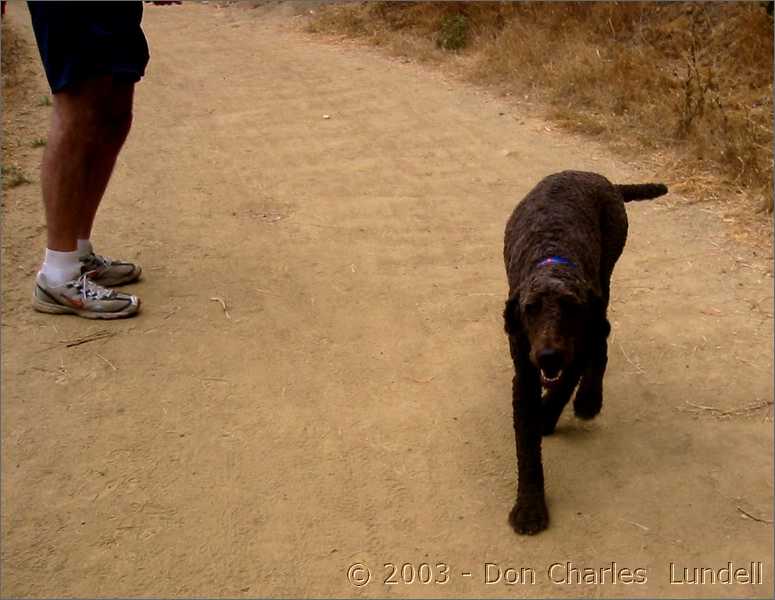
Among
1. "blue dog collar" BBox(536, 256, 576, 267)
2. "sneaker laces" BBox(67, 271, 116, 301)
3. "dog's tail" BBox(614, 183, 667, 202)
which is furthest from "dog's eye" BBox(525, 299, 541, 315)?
"sneaker laces" BBox(67, 271, 116, 301)

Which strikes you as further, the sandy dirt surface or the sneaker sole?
the sneaker sole

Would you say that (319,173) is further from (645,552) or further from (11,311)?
(645,552)

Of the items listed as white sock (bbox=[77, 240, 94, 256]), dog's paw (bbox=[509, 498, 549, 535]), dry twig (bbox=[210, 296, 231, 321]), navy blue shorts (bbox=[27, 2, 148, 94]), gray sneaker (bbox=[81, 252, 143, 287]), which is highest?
navy blue shorts (bbox=[27, 2, 148, 94])

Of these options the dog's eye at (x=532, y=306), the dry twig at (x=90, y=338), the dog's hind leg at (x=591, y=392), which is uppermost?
the dog's eye at (x=532, y=306)

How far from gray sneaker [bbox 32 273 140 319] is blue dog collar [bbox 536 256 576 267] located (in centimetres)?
222

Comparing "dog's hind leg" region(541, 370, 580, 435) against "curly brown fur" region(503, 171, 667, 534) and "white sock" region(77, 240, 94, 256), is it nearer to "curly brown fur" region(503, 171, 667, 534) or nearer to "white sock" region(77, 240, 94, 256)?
"curly brown fur" region(503, 171, 667, 534)

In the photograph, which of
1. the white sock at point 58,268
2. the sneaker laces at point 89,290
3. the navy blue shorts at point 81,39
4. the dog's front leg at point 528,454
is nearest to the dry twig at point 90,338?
the sneaker laces at point 89,290

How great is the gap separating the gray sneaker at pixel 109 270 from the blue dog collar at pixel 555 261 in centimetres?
243

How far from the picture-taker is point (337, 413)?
3537 millimetres

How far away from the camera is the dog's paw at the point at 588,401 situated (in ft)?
11.2

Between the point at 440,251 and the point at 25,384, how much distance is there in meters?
2.37

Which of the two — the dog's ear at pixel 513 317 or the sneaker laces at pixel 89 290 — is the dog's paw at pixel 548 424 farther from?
the sneaker laces at pixel 89 290

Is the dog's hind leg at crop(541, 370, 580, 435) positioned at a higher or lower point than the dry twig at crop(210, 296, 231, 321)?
higher

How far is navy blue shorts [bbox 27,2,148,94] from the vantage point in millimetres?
3756
